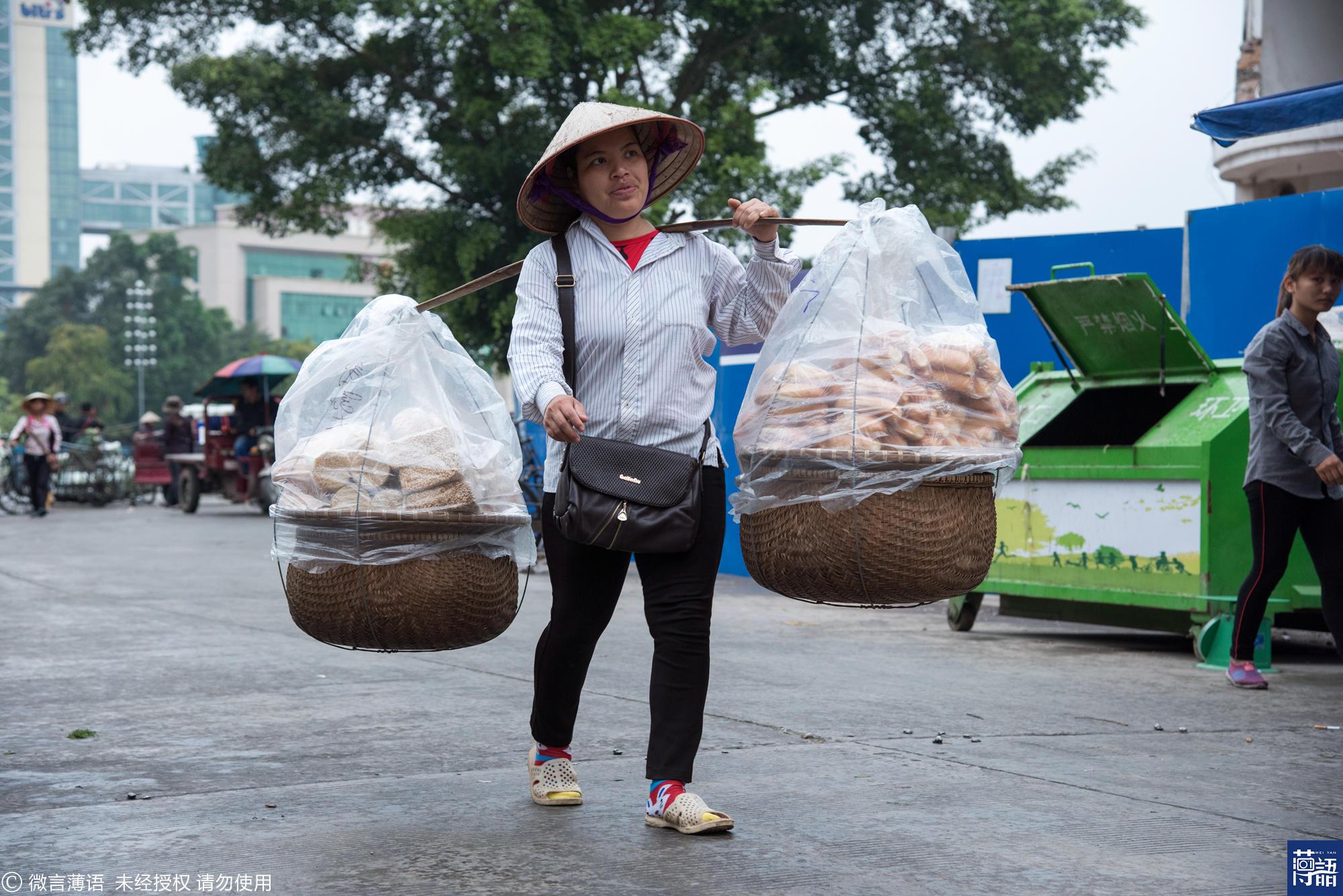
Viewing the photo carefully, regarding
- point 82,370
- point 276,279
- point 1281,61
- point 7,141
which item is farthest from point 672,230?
point 7,141

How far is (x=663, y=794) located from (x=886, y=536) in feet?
2.76

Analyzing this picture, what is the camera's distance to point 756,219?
401cm

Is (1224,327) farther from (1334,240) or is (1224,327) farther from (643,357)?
(643,357)

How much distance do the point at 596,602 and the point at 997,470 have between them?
3.56 ft

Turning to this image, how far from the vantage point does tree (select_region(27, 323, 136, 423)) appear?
263ft

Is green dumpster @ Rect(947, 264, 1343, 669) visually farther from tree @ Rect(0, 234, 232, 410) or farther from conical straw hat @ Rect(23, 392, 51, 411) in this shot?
tree @ Rect(0, 234, 232, 410)

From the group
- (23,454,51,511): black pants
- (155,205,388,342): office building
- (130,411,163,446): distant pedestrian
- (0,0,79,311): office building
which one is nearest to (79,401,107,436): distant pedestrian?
(130,411,163,446): distant pedestrian

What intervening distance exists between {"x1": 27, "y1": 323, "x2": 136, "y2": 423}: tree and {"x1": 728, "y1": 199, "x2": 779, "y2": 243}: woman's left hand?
80185 millimetres

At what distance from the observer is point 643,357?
4.06m

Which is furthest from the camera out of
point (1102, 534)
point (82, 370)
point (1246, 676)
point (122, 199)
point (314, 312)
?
point (122, 199)

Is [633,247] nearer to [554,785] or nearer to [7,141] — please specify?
[554,785]

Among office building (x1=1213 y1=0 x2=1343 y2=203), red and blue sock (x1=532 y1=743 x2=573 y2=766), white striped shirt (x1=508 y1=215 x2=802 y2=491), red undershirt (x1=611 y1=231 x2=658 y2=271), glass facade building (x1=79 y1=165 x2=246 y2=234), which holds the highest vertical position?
glass facade building (x1=79 y1=165 x2=246 y2=234)

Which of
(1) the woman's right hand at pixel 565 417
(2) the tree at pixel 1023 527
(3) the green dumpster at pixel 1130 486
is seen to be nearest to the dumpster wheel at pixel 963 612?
(3) the green dumpster at pixel 1130 486

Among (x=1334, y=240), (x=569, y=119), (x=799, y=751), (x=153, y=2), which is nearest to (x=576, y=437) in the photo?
(x=569, y=119)
